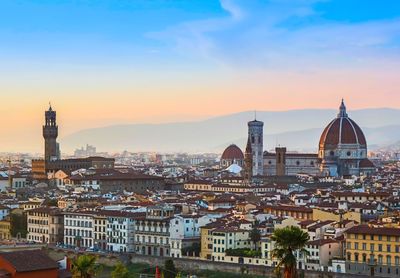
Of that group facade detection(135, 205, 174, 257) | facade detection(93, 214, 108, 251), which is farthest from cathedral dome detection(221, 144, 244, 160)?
Result: facade detection(135, 205, 174, 257)

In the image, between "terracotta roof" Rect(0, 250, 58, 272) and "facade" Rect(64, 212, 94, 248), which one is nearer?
"terracotta roof" Rect(0, 250, 58, 272)

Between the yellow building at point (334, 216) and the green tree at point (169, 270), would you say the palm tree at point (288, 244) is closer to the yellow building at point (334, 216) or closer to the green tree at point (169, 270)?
the green tree at point (169, 270)

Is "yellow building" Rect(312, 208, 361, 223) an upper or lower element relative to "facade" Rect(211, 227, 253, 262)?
upper

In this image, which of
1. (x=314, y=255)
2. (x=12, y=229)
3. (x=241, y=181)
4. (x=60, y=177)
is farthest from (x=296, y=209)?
(x=60, y=177)

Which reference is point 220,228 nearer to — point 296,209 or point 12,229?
point 296,209

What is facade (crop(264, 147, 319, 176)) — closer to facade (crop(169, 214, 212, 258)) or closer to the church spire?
the church spire

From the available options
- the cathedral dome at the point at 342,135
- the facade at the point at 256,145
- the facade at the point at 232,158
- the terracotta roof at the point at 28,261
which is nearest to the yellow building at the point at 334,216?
the terracotta roof at the point at 28,261
